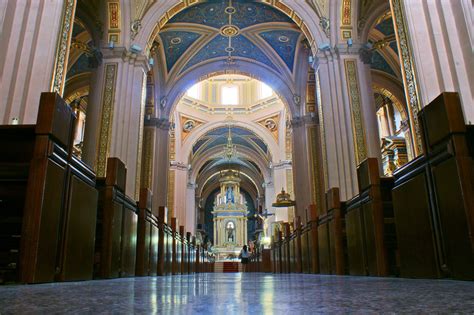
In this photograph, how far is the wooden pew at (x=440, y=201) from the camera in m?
2.21

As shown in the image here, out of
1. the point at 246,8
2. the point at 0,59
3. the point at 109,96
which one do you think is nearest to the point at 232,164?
the point at 246,8

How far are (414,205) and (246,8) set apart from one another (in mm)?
9859

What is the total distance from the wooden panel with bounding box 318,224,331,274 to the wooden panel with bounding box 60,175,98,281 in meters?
3.11

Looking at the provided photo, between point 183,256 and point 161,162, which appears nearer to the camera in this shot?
point 183,256

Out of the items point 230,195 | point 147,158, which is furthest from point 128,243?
point 230,195

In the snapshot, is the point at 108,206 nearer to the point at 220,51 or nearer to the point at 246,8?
the point at 246,8

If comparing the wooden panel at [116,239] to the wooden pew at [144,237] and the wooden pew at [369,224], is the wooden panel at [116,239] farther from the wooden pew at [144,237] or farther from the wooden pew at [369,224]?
the wooden pew at [369,224]

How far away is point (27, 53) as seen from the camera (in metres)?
4.86

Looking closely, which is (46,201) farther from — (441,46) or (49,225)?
(441,46)

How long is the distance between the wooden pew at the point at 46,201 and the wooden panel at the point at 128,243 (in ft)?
2.82

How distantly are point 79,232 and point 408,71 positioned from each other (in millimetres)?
4399

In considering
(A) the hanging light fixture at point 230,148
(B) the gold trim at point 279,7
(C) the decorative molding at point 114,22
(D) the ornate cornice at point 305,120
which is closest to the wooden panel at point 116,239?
(C) the decorative molding at point 114,22

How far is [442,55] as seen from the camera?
4723mm

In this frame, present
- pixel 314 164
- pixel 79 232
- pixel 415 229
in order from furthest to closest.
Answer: pixel 314 164 → pixel 79 232 → pixel 415 229
